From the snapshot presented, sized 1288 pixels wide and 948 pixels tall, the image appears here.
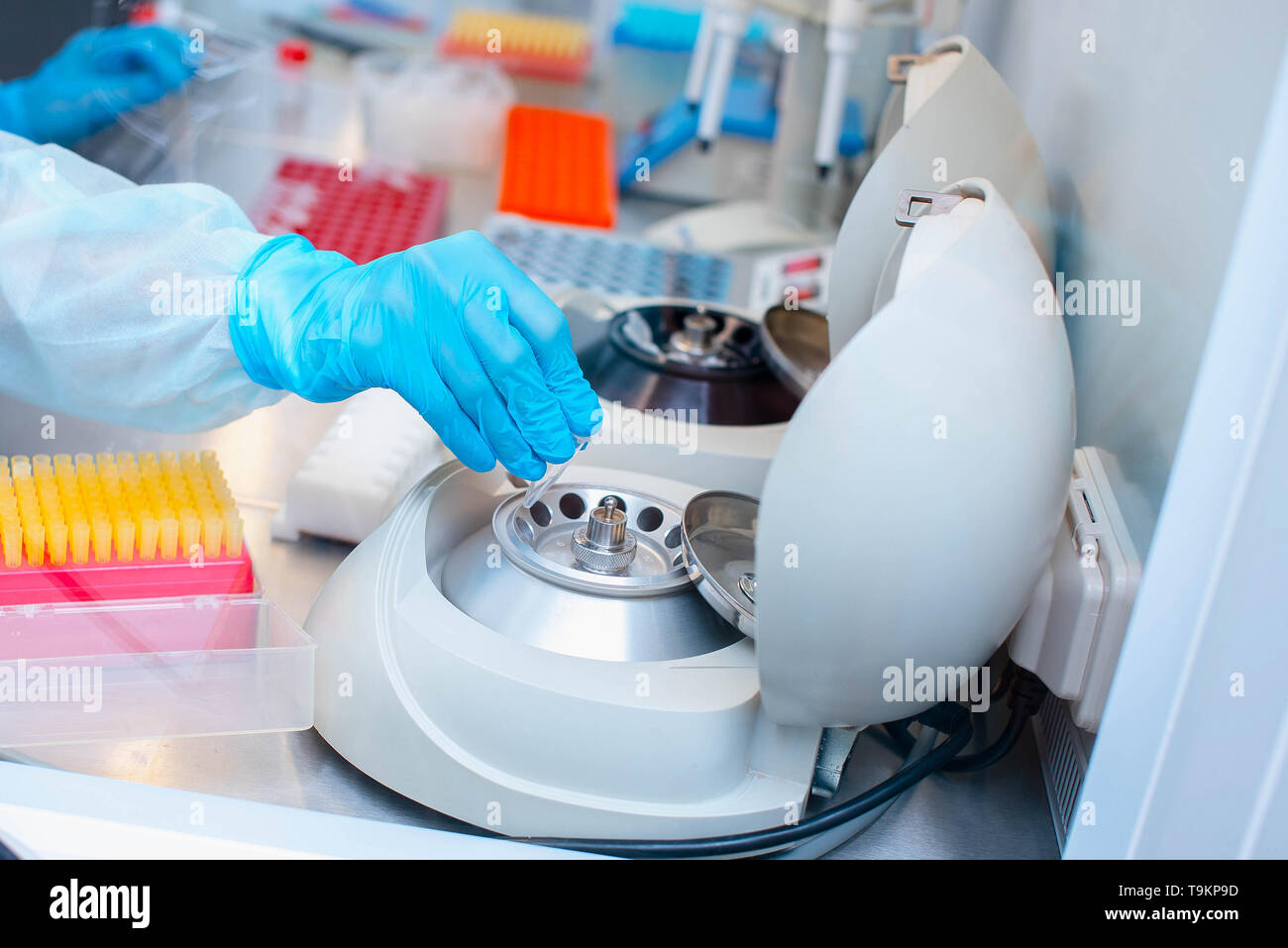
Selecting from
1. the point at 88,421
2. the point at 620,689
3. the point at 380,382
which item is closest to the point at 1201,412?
the point at 620,689

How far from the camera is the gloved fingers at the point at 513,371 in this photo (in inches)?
29.6

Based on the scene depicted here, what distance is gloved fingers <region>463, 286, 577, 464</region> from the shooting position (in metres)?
0.75

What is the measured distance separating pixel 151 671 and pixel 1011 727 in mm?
616

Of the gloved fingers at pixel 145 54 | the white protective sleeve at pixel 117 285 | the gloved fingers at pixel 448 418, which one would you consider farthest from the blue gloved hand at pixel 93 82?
the gloved fingers at pixel 448 418

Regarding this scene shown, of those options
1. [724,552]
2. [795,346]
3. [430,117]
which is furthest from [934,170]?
[430,117]

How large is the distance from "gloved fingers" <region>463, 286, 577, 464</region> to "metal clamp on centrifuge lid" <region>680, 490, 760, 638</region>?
0.40 ft

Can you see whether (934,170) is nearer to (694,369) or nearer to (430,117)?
(694,369)

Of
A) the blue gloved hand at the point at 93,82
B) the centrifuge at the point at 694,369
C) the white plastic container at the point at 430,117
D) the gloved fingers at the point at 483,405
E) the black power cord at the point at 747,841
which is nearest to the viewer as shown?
the black power cord at the point at 747,841

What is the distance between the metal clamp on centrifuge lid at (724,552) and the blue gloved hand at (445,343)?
11 centimetres

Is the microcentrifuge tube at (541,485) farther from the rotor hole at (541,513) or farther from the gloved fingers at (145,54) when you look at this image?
the gloved fingers at (145,54)

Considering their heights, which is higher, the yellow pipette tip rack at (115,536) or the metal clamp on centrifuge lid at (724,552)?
the metal clamp on centrifuge lid at (724,552)

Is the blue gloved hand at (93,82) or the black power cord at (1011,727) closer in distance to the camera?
the black power cord at (1011,727)
